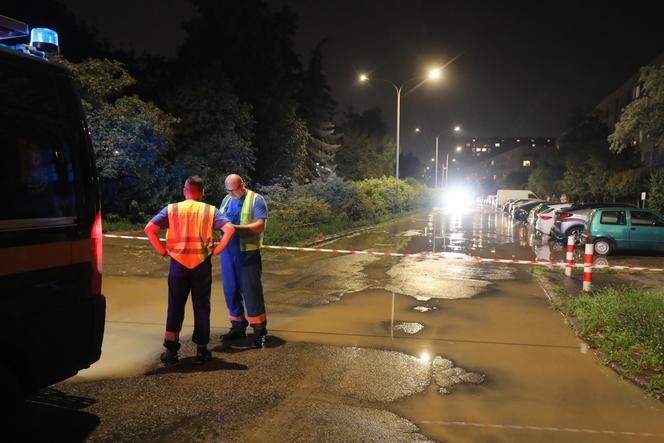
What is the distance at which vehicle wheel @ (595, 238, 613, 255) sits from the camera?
15969mm

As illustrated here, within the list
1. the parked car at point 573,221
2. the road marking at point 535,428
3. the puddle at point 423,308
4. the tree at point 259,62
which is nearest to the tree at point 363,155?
the tree at point 259,62

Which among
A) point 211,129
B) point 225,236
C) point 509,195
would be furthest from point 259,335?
point 509,195

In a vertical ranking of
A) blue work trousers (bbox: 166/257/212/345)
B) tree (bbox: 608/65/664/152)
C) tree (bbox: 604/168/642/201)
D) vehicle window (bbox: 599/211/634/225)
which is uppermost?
tree (bbox: 608/65/664/152)

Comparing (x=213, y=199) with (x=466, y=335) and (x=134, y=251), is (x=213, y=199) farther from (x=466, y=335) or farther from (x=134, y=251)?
(x=466, y=335)

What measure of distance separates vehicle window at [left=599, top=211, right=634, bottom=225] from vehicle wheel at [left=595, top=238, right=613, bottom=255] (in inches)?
20.9

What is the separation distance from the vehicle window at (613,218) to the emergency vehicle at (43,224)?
15366 millimetres

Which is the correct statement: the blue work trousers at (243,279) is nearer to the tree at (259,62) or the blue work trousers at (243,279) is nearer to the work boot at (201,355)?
the work boot at (201,355)

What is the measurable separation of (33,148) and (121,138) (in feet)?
55.2

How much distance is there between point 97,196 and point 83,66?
18668 mm

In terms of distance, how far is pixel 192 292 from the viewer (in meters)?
5.35

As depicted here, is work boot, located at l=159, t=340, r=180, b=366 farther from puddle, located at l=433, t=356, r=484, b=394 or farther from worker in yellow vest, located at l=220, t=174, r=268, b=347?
puddle, located at l=433, t=356, r=484, b=394

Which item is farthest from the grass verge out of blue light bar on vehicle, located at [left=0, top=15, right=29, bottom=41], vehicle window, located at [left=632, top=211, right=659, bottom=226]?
vehicle window, located at [left=632, top=211, right=659, bottom=226]

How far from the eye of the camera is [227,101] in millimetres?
26859

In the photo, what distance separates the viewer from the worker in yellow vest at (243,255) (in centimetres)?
605
